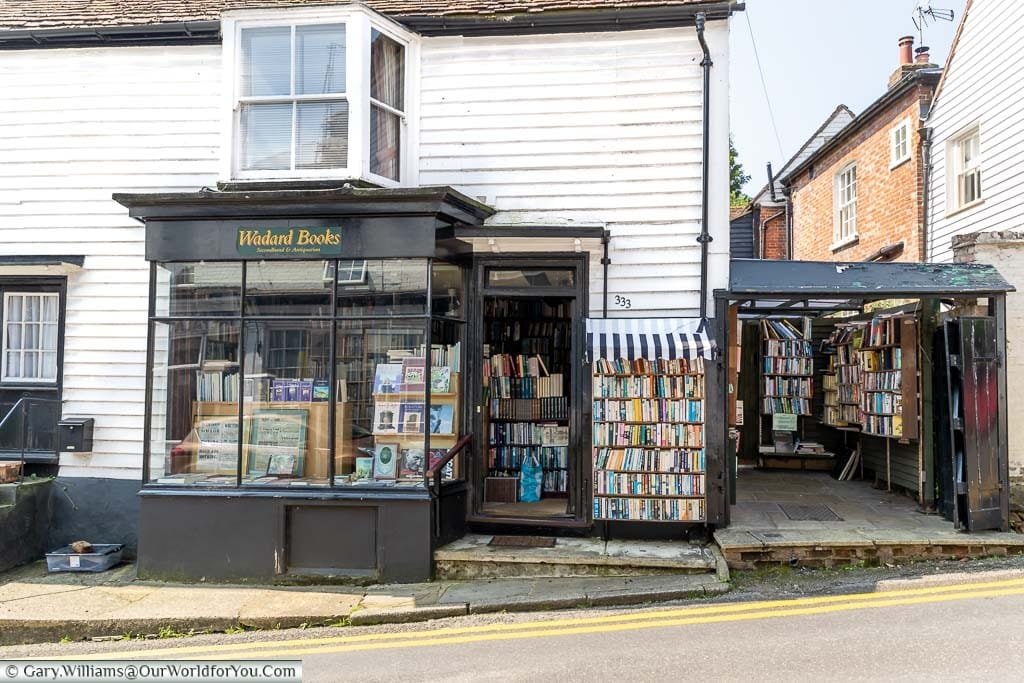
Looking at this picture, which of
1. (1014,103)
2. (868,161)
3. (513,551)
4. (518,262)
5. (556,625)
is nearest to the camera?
(556,625)

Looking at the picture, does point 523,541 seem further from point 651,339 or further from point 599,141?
point 599,141

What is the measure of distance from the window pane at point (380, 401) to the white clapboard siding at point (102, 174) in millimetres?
2629

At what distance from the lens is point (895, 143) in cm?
1591

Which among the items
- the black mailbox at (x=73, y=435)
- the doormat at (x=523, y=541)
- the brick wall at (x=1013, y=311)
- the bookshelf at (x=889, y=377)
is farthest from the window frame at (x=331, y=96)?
the brick wall at (x=1013, y=311)

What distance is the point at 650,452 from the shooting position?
8539 millimetres

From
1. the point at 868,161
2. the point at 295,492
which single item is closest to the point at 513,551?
the point at 295,492

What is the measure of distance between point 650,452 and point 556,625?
98.3 inches

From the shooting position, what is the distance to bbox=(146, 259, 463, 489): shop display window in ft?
28.2

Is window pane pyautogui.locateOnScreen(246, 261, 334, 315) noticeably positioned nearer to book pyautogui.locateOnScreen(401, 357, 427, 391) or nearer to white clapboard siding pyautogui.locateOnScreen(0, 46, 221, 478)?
book pyautogui.locateOnScreen(401, 357, 427, 391)

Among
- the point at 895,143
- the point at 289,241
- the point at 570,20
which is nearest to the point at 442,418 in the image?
the point at 289,241

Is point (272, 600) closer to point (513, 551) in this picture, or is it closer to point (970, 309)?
point (513, 551)

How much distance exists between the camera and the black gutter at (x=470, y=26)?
8805 mm

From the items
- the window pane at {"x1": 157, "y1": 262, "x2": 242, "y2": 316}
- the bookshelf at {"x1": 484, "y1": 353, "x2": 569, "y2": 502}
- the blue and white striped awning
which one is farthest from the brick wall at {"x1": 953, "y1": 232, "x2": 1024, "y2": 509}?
the window pane at {"x1": 157, "y1": 262, "x2": 242, "y2": 316}

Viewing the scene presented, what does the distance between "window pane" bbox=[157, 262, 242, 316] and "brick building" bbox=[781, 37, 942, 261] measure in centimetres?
1229
